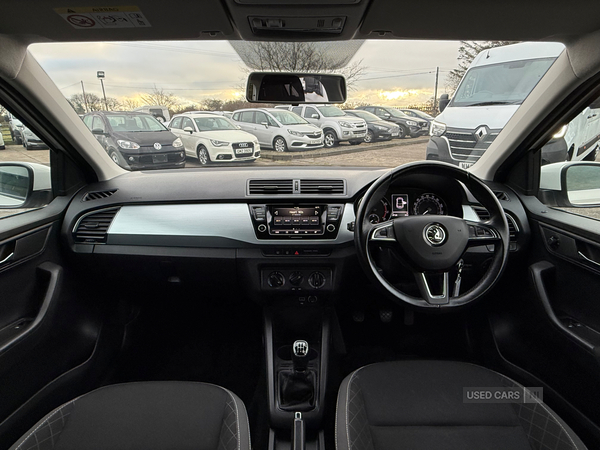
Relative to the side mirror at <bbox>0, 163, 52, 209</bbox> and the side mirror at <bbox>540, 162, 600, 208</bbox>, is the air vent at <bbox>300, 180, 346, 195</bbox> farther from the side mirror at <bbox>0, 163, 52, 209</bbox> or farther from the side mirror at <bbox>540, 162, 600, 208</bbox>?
A: the side mirror at <bbox>0, 163, 52, 209</bbox>

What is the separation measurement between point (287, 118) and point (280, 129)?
98mm

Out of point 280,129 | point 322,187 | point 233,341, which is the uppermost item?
point 280,129

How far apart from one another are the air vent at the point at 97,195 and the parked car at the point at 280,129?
95cm

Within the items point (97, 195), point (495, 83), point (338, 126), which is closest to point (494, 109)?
point (495, 83)

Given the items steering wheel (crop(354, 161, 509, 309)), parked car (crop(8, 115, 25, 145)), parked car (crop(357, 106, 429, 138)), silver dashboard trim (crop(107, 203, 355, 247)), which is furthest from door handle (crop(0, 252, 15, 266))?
parked car (crop(357, 106, 429, 138))

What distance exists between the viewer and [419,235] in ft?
5.89

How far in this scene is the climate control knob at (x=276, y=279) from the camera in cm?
243

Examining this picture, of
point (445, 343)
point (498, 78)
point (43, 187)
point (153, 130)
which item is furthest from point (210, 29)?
point (498, 78)

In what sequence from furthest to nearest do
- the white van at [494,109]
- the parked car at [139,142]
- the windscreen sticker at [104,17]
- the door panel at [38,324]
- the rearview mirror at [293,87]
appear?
the parked car at [139,142]
the white van at [494,109]
the rearview mirror at [293,87]
the door panel at [38,324]
the windscreen sticker at [104,17]

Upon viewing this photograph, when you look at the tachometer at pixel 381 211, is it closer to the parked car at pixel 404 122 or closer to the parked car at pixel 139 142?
the parked car at pixel 404 122

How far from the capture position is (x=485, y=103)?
377cm

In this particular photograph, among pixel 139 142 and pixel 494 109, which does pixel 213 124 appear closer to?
pixel 139 142

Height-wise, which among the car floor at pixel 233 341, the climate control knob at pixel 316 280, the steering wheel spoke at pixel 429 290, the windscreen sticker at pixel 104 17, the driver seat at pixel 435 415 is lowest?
the car floor at pixel 233 341

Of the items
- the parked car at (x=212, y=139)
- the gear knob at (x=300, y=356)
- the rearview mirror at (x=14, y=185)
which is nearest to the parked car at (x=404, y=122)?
the parked car at (x=212, y=139)
